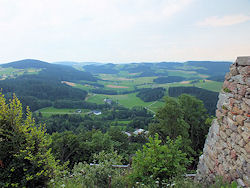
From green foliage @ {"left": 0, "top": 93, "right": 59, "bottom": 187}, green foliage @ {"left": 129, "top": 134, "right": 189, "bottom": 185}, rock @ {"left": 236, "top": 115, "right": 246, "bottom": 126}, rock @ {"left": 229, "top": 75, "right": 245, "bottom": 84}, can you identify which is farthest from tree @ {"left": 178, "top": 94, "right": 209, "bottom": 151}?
green foliage @ {"left": 0, "top": 93, "right": 59, "bottom": 187}

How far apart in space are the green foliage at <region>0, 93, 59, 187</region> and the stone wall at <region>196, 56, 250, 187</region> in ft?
16.4

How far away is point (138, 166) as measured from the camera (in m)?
5.96

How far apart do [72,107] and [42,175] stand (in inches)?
3961

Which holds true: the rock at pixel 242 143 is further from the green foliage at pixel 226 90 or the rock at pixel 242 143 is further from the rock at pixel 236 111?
the green foliage at pixel 226 90

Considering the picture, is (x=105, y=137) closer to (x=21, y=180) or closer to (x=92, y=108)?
(x=21, y=180)

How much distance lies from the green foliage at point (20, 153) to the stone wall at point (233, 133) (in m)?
5.00

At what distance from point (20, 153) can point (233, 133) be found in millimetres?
5721

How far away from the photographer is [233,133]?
14.1 feet

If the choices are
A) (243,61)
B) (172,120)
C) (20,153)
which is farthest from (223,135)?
(172,120)

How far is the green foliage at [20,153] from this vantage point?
4.00 meters

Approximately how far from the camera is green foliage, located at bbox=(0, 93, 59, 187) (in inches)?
158

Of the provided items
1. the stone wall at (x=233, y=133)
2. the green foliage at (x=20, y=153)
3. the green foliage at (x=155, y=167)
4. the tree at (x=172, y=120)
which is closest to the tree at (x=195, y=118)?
the tree at (x=172, y=120)

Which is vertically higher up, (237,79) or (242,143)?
(237,79)

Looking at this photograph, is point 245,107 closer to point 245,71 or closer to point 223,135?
point 245,71
